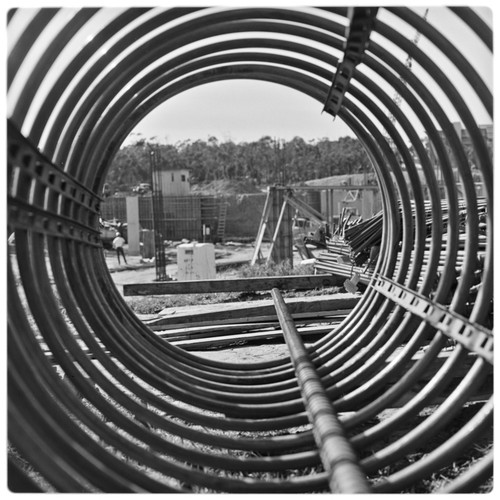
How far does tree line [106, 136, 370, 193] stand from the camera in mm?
71562

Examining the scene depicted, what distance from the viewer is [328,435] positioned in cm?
288

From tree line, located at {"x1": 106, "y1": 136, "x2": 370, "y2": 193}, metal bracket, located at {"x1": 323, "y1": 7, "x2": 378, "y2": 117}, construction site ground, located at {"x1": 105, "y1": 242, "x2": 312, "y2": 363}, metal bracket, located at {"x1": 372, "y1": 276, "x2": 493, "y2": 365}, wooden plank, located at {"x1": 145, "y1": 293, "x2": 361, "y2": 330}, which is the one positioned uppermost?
tree line, located at {"x1": 106, "y1": 136, "x2": 370, "y2": 193}

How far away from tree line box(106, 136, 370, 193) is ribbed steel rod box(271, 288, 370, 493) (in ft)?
211

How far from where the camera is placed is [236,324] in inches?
307

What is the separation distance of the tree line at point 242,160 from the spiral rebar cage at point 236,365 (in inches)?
2516

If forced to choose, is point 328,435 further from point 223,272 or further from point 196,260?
point 223,272

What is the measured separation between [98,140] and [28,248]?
1.31 meters

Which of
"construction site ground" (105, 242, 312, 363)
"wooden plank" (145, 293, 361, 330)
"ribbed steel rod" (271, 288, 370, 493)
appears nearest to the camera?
"ribbed steel rod" (271, 288, 370, 493)

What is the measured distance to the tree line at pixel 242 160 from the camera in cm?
7156

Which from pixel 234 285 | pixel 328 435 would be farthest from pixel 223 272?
pixel 328 435

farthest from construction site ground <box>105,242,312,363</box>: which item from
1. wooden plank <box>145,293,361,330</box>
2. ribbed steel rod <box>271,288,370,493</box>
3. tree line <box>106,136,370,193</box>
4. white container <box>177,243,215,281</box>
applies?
tree line <box>106,136,370,193</box>

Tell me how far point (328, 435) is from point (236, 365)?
2.08 m

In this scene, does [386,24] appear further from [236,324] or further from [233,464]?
[236,324]

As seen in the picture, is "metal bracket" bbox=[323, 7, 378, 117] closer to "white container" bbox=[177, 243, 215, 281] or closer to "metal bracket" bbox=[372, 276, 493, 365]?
"metal bracket" bbox=[372, 276, 493, 365]
